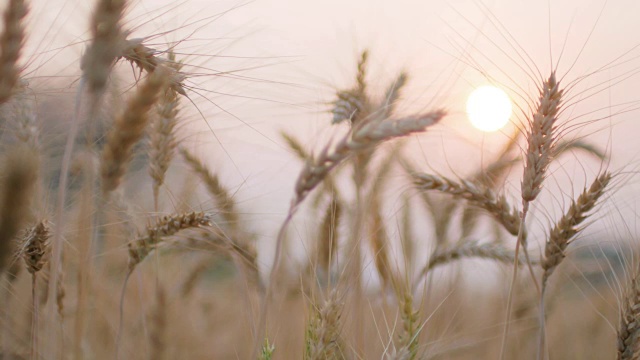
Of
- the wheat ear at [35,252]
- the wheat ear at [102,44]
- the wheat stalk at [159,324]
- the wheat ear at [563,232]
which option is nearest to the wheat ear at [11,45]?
the wheat ear at [102,44]

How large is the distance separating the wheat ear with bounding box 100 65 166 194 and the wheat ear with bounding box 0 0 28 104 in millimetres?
290

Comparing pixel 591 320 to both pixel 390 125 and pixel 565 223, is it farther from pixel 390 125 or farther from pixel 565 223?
pixel 390 125

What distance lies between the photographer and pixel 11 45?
152cm

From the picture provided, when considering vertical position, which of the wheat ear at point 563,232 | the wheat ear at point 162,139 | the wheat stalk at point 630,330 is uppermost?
the wheat ear at point 162,139

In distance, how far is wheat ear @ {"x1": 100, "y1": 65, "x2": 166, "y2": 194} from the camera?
168 cm

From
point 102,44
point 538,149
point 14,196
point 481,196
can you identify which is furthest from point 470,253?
point 14,196

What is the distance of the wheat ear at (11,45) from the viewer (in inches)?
57.4

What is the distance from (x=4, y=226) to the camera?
2.59ft

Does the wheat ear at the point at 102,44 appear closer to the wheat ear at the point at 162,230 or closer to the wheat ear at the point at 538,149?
the wheat ear at the point at 162,230

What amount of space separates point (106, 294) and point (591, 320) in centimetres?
283

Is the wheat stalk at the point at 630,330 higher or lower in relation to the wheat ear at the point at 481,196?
lower

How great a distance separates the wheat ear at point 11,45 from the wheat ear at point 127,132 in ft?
0.95

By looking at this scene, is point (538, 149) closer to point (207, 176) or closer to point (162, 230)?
point (162, 230)

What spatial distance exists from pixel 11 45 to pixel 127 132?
1.14 feet
